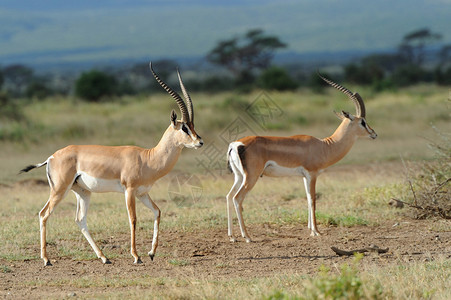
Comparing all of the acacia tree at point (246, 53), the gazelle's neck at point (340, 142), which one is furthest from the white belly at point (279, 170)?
the acacia tree at point (246, 53)

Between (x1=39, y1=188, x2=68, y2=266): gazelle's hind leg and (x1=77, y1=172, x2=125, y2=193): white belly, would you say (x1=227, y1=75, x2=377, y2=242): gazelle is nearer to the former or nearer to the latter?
(x1=77, y1=172, x2=125, y2=193): white belly

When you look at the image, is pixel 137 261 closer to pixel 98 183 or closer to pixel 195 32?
pixel 98 183

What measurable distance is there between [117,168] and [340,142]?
3.39 meters

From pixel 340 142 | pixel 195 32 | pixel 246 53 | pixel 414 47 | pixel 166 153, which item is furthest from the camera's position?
pixel 195 32

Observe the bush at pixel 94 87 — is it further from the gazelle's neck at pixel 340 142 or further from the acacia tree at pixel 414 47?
the acacia tree at pixel 414 47

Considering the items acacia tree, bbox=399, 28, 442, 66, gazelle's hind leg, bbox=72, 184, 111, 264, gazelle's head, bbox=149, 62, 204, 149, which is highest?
gazelle's head, bbox=149, 62, 204, 149

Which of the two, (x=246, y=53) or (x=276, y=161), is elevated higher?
(x=276, y=161)

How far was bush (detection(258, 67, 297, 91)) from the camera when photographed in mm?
37156

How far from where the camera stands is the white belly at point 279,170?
9.02 m

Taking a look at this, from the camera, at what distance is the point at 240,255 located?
7996mm

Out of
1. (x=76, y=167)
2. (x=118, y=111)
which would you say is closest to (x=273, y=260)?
(x=76, y=167)

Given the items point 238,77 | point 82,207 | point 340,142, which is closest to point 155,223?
point 82,207

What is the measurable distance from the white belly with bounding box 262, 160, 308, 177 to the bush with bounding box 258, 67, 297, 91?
1088 inches

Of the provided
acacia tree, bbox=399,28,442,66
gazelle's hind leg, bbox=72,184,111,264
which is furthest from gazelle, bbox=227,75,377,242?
acacia tree, bbox=399,28,442,66
